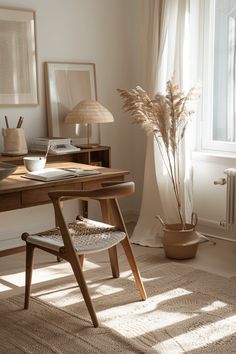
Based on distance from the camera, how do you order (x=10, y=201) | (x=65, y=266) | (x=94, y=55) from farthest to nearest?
(x=94, y=55) < (x=65, y=266) < (x=10, y=201)

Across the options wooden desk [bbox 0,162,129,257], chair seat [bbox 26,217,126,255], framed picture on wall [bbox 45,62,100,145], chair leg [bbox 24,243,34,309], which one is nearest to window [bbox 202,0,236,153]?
framed picture on wall [bbox 45,62,100,145]

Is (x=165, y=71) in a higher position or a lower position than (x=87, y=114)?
higher

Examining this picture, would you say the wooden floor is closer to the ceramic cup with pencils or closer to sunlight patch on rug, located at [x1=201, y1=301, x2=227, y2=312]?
sunlight patch on rug, located at [x1=201, y1=301, x2=227, y2=312]

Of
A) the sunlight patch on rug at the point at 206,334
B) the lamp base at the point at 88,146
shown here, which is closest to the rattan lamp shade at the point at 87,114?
the lamp base at the point at 88,146

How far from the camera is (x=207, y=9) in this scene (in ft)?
14.6

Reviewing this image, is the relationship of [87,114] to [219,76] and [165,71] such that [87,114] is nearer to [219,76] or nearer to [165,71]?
[165,71]

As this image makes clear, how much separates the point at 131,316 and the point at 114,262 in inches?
24.8

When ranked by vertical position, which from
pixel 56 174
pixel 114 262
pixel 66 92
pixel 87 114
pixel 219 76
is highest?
pixel 219 76

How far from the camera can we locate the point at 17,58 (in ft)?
14.0

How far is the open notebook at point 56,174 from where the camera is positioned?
3112 millimetres

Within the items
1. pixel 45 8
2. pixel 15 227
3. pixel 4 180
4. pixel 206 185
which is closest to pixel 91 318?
pixel 4 180

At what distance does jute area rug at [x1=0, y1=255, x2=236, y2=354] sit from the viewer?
2.68 meters

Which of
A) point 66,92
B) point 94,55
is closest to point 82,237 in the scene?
point 66,92

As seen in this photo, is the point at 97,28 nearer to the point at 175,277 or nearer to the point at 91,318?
the point at 175,277
